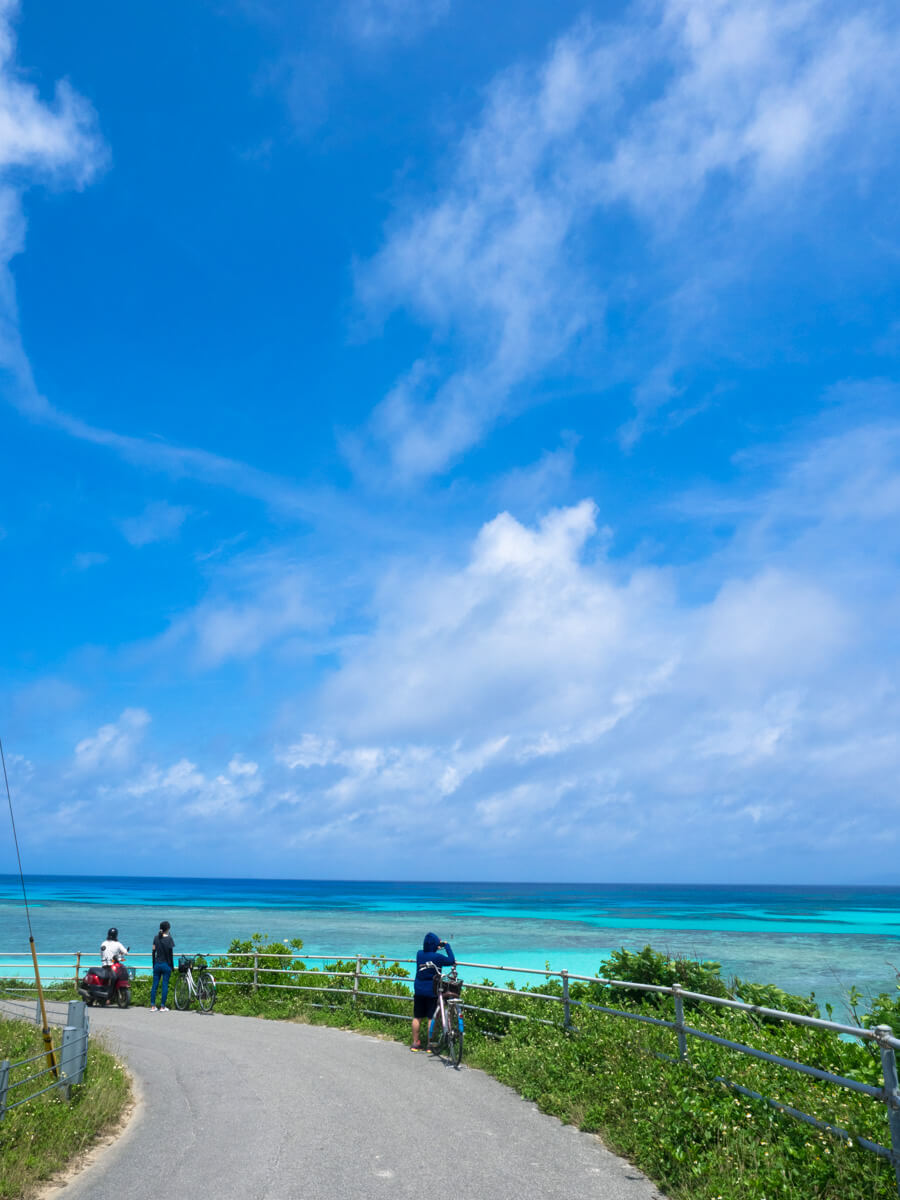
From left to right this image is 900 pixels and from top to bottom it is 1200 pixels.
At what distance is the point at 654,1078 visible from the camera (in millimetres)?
8508

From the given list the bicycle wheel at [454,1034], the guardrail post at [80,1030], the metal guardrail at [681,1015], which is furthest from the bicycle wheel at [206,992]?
the guardrail post at [80,1030]

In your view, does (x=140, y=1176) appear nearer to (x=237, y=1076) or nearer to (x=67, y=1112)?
(x=67, y=1112)

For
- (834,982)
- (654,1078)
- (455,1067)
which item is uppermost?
(654,1078)

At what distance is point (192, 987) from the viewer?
768 inches

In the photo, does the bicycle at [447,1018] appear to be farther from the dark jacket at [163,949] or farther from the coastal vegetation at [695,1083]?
the dark jacket at [163,949]

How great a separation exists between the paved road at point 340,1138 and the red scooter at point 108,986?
8.46 meters

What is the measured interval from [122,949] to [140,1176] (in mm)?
14817

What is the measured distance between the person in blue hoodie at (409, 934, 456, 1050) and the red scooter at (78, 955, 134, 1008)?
10948 millimetres

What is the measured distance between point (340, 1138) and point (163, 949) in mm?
13075

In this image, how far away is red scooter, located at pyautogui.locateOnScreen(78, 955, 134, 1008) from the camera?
68.0 feet

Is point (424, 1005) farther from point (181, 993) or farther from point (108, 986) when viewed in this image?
point (108, 986)

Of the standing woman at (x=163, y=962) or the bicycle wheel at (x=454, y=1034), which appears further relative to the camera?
the standing woman at (x=163, y=962)

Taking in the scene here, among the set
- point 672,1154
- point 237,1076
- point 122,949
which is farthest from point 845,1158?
point 122,949

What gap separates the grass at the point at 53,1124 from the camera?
23.0ft
